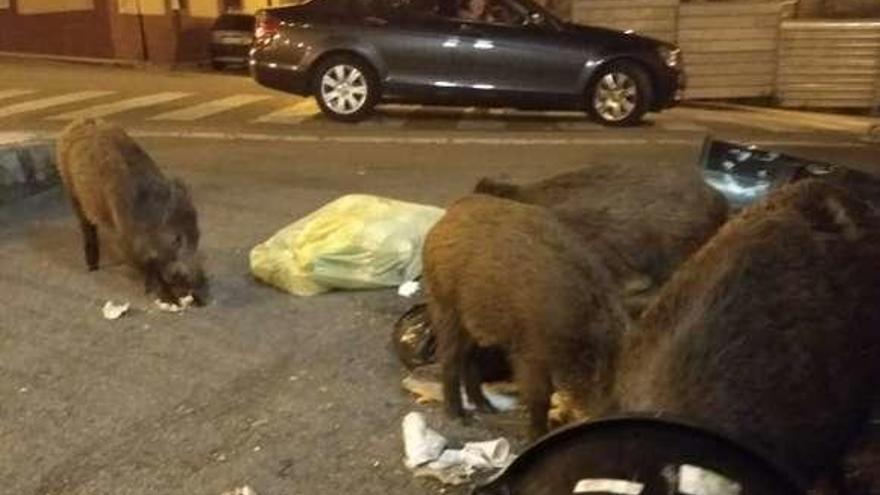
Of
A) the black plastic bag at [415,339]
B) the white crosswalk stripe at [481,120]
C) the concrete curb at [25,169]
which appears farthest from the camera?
the white crosswalk stripe at [481,120]

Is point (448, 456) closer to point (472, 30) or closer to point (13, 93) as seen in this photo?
point (472, 30)

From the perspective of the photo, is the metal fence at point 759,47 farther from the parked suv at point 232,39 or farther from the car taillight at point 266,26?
the parked suv at point 232,39

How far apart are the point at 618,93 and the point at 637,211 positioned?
7.85m

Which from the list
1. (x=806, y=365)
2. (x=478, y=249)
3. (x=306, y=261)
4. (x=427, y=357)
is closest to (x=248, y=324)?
(x=306, y=261)

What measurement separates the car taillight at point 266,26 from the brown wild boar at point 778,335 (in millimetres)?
9786

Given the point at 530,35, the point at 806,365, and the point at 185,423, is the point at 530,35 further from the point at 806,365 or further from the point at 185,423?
the point at 806,365

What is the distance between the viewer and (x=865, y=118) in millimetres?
14336

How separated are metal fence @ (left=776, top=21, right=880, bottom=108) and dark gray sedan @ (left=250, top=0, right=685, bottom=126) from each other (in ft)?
11.1

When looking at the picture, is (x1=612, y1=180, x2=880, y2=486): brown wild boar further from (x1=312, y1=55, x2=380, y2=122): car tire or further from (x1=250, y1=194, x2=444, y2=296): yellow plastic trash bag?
(x1=312, y1=55, x2=380, y2=122): car tire

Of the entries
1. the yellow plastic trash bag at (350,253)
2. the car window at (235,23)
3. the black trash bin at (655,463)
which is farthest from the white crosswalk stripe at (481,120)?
the black trash bin at (655,463)

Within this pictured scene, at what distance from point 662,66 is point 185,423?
30.6ft

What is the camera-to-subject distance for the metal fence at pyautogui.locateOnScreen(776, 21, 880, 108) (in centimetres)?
1451

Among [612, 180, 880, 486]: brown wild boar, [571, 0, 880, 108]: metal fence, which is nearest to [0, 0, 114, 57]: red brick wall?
[571, 0, 880, 108]: metal fence

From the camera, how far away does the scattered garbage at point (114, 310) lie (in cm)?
536
